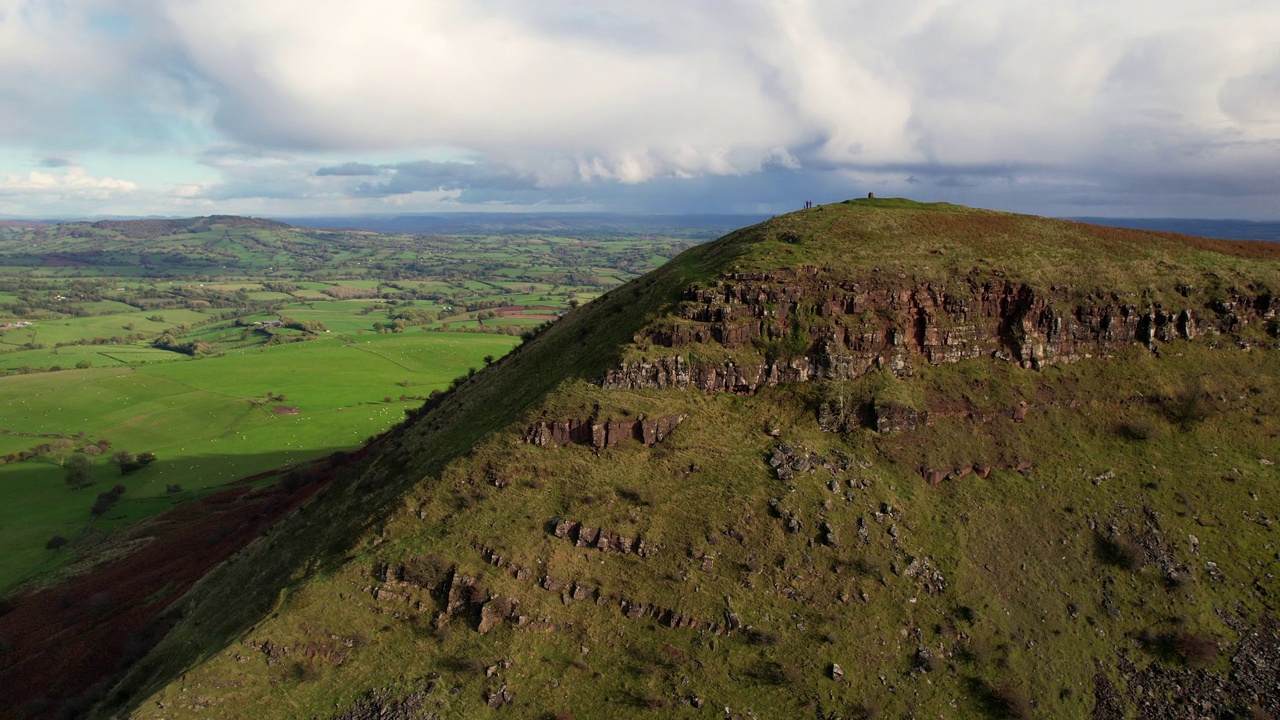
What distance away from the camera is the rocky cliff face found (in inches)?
2109

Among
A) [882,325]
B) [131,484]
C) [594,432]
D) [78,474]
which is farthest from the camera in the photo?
[131,484]

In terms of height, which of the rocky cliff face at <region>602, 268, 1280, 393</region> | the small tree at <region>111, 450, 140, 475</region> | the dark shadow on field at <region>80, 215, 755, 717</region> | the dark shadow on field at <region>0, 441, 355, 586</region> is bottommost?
the dark shadow on field at <region>0, 441, 355, 586</region>

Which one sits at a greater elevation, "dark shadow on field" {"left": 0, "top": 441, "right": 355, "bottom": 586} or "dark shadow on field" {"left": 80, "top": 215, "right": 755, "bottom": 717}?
"dark shadow on field" {"left": 80, "top": 215, "right": 755, "bottom": 717}

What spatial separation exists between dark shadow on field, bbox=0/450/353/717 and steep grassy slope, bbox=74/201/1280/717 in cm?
635

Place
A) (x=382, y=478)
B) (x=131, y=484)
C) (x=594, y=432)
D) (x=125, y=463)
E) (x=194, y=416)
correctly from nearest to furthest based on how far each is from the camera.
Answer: (x=594, y=432), (x=382, y=478), (x=131, y=484), (x=125, y=463), (x=194, y=416)

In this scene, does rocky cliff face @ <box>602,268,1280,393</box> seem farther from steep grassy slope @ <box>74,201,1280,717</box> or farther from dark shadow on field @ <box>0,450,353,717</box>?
dark shadow on field @ <box>0,450,353,717</box>

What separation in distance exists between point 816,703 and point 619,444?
878 inches

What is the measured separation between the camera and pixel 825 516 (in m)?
44.9

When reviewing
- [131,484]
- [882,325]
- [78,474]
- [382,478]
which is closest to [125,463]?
[78,474]

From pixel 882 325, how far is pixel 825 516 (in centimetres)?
1934

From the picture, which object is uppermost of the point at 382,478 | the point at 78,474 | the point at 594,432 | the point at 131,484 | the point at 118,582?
the point at 594,432

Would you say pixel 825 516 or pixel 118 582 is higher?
pixel 825 516

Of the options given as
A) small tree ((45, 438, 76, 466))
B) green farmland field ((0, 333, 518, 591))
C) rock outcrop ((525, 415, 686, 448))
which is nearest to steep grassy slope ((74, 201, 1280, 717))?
rock outcrop ((525, 415, 686, 448))

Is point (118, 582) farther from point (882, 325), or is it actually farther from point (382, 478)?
point (882, 325)
